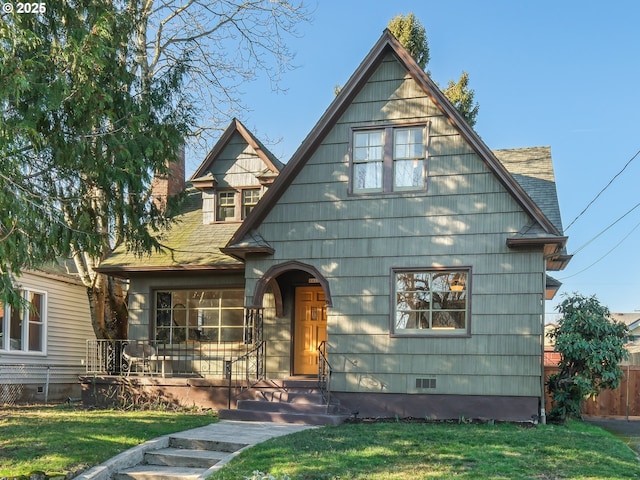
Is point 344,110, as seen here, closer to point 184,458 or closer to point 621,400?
point 184,458

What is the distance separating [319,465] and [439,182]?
622 cm

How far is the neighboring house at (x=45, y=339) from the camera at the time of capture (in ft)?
48.4

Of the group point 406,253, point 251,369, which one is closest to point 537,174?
point 406,253

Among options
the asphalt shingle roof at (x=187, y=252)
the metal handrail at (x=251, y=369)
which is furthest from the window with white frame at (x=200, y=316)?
the asphalt shingle roof at (x=187, y=252)

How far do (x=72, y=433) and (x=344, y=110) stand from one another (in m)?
7.61

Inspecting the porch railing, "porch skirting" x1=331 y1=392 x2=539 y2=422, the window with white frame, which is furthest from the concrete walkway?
the window with white frame

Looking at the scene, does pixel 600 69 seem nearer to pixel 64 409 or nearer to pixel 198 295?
pixel 198 295

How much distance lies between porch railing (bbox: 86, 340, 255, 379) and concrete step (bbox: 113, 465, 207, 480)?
5620 millimetres

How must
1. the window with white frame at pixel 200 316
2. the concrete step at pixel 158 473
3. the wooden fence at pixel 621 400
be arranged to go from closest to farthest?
the concrete step at pixel 158 473 < the window with white frame at pixel 200 316 < the wooden fence at pixel 621 400

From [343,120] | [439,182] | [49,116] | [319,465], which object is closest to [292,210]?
[343,120]

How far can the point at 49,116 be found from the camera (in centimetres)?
848

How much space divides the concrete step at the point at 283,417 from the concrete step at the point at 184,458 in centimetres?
239

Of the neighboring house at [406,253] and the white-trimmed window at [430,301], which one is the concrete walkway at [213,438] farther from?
the white-trimmed window at [430,301]

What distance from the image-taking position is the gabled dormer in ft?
46.9
